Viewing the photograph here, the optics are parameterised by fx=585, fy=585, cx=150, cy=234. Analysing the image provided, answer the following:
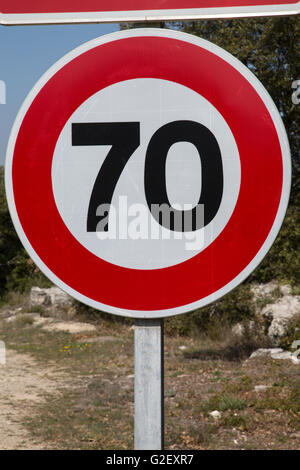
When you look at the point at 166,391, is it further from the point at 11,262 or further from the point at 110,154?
the point at 11,262

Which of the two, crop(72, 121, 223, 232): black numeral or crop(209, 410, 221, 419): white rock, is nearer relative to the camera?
crop(72, 121, 223, 232): black numeral

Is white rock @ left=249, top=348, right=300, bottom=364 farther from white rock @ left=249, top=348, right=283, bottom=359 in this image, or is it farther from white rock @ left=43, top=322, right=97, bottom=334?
white rock @ left=43, top=322, right=97, bottom=334

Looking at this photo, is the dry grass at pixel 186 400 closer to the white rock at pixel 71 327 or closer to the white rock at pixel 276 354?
the white rock at pixel 276 354

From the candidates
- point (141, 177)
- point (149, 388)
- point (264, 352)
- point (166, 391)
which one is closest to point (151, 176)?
point (141, 177)

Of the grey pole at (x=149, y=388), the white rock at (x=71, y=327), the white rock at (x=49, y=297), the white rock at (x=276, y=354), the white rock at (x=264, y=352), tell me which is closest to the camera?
the grey pole at (x=149, y=388)

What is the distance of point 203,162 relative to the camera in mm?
1162

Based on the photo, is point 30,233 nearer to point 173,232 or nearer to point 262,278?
point 173,232

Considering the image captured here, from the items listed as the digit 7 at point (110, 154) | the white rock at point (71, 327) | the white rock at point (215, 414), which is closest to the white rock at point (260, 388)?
the white rock at point (215, 414)

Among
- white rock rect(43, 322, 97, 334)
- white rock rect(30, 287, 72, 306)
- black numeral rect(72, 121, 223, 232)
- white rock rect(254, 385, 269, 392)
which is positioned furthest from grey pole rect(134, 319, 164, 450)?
white rock rect(30, 287, 72, 306)

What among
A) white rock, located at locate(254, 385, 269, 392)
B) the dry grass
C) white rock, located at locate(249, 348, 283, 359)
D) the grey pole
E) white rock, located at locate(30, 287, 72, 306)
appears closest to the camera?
the grey pole

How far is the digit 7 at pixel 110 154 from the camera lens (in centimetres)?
118

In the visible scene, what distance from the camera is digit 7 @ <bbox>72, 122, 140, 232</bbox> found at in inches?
46.3

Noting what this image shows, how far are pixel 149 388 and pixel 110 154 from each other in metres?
0.47

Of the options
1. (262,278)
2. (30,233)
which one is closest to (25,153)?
(30,233)
